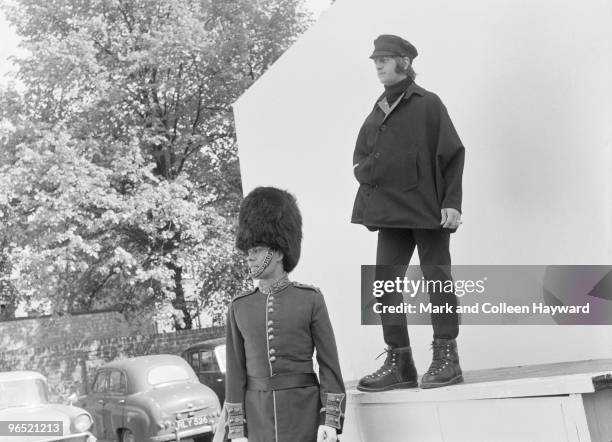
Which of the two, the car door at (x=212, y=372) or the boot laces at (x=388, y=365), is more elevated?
the boot laces at (x=388, y=365)

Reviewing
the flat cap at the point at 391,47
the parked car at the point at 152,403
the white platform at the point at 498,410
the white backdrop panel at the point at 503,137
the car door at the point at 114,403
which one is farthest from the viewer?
the car door at the point at 114,403

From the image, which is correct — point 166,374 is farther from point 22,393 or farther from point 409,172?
point 409,172

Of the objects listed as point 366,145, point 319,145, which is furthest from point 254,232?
point 319,145

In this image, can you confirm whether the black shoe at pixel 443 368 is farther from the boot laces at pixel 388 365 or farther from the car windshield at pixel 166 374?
the car windshield at pixel 166 374

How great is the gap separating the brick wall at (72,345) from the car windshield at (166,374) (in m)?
7.01

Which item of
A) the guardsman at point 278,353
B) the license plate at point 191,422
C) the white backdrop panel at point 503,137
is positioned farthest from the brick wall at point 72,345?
the guardsman at point 278,353

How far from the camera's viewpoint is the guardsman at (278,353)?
8.25 ft

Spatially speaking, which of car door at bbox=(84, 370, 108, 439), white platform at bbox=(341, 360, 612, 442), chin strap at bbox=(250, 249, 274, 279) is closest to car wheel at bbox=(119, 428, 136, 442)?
car door at bbox=(84, 370, 108, 439)

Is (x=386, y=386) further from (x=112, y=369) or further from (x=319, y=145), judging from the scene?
(x=112, y=369)

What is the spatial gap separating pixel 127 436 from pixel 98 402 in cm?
83

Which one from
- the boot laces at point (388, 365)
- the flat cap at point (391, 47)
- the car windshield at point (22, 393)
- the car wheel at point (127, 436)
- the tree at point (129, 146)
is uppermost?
the tree at point (129, 146)

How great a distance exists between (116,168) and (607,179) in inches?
512

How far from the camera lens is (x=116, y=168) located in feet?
49.1

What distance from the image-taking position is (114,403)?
9.76 m
